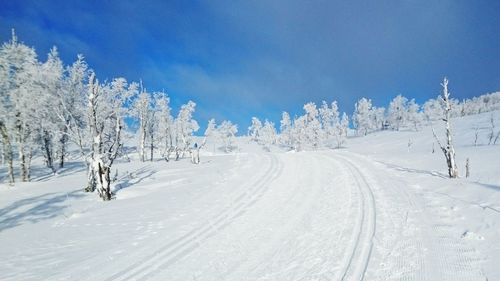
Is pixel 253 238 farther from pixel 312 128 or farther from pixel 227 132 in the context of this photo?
pixel 227 132

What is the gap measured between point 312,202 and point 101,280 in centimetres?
893

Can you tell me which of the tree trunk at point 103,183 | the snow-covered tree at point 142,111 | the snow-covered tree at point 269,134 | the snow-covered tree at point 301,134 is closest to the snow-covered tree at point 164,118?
the snow-covered tree at point 142,111

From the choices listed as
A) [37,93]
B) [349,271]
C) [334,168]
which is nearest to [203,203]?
[349,271]

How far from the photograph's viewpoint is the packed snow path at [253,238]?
766 cm

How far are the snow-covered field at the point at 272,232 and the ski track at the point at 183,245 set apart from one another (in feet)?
0.10

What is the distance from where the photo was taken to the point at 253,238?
9969mm

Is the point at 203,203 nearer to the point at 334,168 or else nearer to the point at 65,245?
the point at 65,245

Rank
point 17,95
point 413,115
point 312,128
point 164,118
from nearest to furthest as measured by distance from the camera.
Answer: point 17,95, point 164,118, point 312,128, point 413,115

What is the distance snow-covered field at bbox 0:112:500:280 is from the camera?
7.71m

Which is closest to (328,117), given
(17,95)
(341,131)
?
(341,131)

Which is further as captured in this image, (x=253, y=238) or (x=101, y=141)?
(x=101, y=141)

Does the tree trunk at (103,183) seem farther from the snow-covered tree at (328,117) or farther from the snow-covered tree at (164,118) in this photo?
the snow-covered tree at (328,117)

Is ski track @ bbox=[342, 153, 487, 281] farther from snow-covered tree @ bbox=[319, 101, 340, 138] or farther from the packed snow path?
snow-covered tree @ bbox=[319, 101, 340, 138]

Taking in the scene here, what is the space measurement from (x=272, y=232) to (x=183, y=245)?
2.74 m
